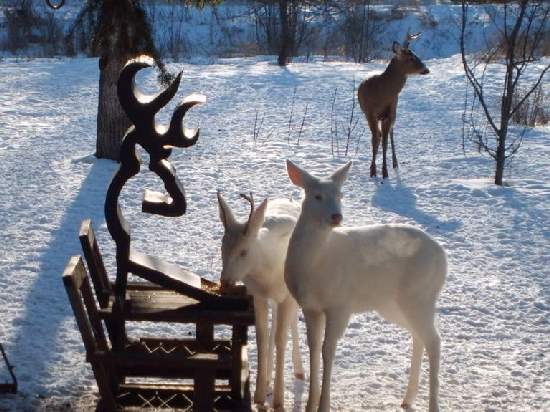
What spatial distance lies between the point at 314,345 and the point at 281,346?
1.17 ft

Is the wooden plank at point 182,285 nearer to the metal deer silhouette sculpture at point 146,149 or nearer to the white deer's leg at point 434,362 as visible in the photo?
the metal deer silhouette sculpture at point 146,149

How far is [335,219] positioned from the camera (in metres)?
3.96

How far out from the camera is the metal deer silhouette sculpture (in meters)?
3.91

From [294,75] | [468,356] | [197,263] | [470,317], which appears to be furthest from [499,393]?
[294,75]

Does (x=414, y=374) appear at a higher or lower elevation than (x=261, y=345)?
lower

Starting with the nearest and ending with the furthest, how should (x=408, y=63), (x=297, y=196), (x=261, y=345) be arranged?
(x=261, y=345) < (x=297, y=196) < (x=408, y=63)

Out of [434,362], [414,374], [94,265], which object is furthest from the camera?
[414,374]

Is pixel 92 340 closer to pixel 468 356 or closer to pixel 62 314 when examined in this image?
pixel 62 314

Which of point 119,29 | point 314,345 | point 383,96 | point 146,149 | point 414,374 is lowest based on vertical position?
point 414,374

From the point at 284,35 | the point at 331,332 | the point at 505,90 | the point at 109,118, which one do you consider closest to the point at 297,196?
the point at 109,118

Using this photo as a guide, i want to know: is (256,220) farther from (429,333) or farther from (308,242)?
(429,333)

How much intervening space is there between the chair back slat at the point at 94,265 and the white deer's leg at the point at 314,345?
101 cm

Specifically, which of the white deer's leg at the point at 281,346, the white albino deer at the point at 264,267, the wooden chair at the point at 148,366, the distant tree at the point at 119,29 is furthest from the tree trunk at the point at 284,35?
the white deer's leg at the point at 281,346

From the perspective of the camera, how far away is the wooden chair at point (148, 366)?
393 cm
